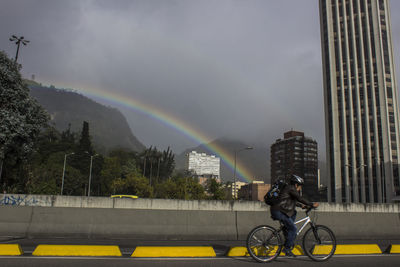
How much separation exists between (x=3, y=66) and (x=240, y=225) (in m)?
18.8

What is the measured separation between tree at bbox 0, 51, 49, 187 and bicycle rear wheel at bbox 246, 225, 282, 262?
1951cm

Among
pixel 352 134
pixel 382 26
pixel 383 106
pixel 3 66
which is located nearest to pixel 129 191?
pixel 3 66

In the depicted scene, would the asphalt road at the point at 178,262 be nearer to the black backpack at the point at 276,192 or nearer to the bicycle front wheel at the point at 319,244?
the bicycle front wheel at the point at 319,244

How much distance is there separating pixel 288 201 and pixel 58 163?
80071mm

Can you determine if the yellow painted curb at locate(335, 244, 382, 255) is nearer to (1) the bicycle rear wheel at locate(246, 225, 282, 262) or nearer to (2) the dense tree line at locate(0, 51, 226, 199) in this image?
(1) the bicycle rear wheel at locate(246, 225, 282, 262)

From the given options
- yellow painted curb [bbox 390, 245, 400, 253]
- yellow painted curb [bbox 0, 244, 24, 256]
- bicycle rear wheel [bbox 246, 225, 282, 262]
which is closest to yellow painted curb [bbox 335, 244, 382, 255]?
yellow painted curb [bbox 390, 245, 400, 253]

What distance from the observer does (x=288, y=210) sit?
20.8 feet

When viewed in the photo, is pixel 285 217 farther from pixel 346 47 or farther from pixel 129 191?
pixel 346 47

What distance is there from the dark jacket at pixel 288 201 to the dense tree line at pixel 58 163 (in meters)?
19.7

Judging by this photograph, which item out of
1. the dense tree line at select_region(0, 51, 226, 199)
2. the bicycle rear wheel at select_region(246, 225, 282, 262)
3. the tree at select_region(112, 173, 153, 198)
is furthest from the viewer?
the tree at select_region(112, 173, 153, 198)

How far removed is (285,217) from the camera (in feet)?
20.8

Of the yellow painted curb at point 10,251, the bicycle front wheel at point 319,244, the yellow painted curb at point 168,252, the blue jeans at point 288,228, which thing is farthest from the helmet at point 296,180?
the yellow painted curb at point 10,251

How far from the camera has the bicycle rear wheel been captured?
6152 millimetres

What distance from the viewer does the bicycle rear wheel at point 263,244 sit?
20.2 ft
